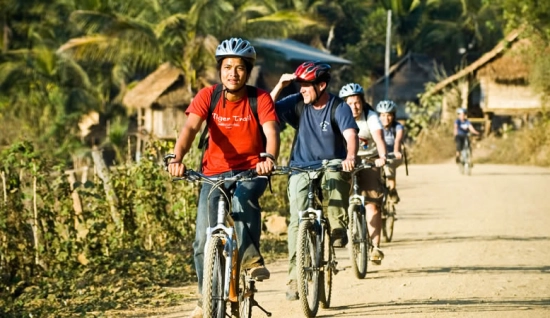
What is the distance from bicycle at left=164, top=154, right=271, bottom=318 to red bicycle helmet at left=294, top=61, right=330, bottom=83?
1815 millimetres

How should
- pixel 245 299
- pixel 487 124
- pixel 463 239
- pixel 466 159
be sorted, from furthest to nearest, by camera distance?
pixel 487 124, pixel 466 159, pixel 463 239, pixel 245 299

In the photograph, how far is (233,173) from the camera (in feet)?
22.6

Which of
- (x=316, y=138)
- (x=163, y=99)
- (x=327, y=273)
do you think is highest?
(x=163, y=99)

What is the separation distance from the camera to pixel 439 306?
8438 millimetres

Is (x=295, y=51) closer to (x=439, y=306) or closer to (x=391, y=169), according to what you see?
(x=391, y=169)

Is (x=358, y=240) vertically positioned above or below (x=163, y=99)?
below

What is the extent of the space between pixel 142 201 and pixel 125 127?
29.6m

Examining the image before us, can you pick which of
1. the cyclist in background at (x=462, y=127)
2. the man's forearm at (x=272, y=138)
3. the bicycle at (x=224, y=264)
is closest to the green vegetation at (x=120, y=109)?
the bicycle at (x=224, y=264)

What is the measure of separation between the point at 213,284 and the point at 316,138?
2.56 m

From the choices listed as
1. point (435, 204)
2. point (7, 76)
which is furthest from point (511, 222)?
point (7, 76)

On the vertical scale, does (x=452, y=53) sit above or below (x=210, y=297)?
above

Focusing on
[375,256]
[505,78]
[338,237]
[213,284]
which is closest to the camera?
[213,284]

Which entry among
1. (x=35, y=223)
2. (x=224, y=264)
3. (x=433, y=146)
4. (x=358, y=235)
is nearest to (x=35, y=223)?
(x=35, y=223)

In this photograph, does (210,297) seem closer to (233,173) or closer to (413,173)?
(233,173)
